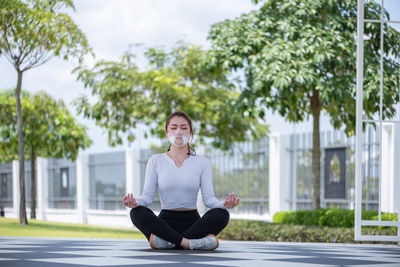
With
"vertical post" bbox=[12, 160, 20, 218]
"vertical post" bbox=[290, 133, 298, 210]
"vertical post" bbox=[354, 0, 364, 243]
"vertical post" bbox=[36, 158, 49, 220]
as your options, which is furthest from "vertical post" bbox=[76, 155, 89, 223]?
"vertical post" bbox=[354, 0, 364, 243]

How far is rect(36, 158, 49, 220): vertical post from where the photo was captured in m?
17.7

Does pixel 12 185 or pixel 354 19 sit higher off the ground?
pixel 354 19

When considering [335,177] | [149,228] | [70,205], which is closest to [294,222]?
[335,177]

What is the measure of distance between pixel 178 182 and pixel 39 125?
11059 mm

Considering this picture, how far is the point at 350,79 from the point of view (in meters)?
8.73

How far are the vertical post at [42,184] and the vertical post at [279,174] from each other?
8.33m

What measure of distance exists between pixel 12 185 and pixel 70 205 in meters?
2.63

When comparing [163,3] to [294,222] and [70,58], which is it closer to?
[70,58]

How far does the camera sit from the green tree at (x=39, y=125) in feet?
46.0

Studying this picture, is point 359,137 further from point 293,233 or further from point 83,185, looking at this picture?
point 83,185

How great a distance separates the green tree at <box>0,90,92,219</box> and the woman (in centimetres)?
1043

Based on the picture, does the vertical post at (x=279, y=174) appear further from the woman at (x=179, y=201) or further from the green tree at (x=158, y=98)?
the woman at (x=179, y=201)

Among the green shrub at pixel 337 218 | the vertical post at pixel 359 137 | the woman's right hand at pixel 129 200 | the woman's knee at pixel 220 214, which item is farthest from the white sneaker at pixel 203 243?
the green shrub at pixel 337 218

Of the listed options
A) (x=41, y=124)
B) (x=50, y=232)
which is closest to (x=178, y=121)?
(x=50, y=232)
